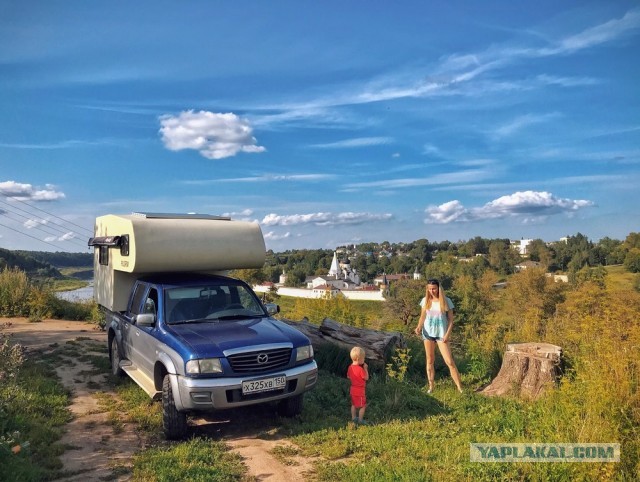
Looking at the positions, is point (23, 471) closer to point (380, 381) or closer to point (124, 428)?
point (124, 428)

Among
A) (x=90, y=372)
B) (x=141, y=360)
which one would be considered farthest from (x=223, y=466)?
(x=90, y=372)

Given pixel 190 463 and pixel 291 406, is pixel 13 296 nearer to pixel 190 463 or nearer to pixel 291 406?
pixel 291 406

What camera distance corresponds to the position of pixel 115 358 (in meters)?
9.01

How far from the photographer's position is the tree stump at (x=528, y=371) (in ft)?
23.6

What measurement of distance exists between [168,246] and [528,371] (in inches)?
243

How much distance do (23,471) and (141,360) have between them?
2623 mm

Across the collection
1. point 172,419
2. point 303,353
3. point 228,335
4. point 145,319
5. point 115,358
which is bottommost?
point 172,419

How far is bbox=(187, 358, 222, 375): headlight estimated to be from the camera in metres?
5.63

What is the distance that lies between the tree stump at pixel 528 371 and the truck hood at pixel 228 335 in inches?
138

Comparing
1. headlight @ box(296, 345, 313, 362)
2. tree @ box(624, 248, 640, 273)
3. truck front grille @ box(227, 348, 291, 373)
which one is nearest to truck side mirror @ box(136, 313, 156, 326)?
truck front grille @ box(227, 348, 291, 373)

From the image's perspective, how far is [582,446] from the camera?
446 centimetres

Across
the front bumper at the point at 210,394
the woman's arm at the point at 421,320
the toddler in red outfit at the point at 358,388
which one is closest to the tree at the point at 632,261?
the woman's arm at the point at 421,320

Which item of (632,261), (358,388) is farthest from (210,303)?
(632,261)

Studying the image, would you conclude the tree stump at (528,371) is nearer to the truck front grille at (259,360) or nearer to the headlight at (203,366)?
the truck front grille at (259,360)
